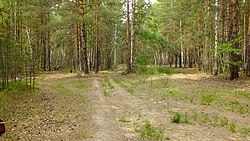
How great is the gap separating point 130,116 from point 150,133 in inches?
84.7

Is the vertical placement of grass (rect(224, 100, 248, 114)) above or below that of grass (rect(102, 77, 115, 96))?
below

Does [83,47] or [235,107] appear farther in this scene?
[83,47]

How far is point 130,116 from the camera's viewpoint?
916cm

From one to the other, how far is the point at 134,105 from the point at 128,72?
16178 millimetres

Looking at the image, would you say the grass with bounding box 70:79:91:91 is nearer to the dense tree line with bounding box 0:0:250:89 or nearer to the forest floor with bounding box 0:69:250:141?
the dense tree line with bounding box 0:0:250:89

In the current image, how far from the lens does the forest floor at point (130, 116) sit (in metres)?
7.02

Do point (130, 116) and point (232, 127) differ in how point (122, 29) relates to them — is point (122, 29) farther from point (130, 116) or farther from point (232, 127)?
point (232, 127)

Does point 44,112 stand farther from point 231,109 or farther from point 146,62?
point 146,62

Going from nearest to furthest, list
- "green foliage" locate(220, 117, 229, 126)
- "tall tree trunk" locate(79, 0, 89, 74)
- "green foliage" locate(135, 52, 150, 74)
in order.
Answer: "green foliage" locate(220, 117, 229, 126)
"tall tree trunk" locate(79, 0, 89, 74)
"green foliage" locate(135, 52, 150, 74)

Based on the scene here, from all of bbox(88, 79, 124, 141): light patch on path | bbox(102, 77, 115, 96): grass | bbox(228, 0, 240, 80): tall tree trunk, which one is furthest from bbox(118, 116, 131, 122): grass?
bbox(228, 0, 240, 80): tall tree trunk

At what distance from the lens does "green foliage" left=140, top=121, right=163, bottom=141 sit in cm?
672

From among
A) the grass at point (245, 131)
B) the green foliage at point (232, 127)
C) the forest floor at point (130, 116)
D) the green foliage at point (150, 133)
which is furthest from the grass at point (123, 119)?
the grass at point (245, 131)

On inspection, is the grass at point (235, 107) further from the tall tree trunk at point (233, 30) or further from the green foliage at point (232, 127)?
the tall tree trunk at point (233, 30)

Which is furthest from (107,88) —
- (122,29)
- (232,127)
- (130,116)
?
(122,29)
